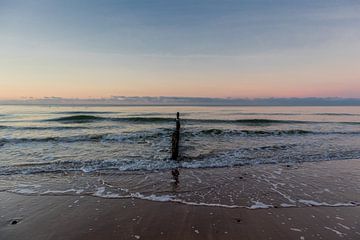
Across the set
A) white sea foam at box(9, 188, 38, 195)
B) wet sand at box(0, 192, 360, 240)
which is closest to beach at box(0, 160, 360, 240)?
wet sand at box(0, 192, 360, 240)

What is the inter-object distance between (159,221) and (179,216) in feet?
1.64

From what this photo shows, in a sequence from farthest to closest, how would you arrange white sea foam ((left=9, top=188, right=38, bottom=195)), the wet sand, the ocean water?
the ocean water
white sea foam ((left=9, top=188, right=38, bottom=195))
the wet sand

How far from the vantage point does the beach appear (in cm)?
470

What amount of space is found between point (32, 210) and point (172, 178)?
13.9ft

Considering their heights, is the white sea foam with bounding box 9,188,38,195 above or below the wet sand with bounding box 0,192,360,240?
below

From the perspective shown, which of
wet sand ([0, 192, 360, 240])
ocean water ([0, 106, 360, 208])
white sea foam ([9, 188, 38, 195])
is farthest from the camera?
ocean water ([0, 106, 360, 208])

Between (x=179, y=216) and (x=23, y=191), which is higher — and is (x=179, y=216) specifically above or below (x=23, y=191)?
above

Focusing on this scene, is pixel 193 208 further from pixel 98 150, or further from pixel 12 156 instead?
pixel 12 156

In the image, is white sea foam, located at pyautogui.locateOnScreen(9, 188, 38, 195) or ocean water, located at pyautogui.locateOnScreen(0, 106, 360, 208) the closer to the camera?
white sea foam, located at pyautogui.locateOnScreen(9, 188, 38, 195)

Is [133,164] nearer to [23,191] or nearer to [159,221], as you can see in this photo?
[23,191]

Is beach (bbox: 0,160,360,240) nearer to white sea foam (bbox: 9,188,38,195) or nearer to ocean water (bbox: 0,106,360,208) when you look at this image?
white sea foam (bbox: 9,188,38,195)

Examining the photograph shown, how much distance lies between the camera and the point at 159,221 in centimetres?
523

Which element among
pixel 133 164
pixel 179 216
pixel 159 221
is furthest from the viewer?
pixel 133 164

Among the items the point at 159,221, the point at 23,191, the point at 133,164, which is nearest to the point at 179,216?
the point at 159,221
